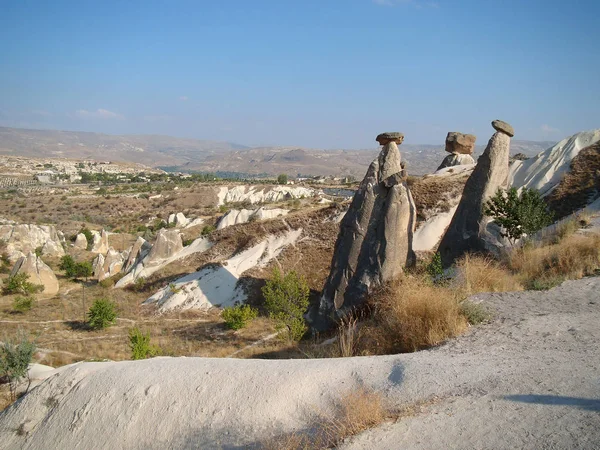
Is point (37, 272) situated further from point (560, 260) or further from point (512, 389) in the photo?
point (512, 389)

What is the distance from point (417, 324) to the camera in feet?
18.6

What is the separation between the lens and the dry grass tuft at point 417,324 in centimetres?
549

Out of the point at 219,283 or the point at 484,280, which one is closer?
the point at 484,280

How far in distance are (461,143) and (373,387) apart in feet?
56.4

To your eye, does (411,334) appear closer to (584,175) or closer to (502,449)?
(502,449)

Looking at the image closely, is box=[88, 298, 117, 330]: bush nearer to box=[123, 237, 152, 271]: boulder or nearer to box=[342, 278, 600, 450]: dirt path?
box=[123, 237, 152, 271]: boulder

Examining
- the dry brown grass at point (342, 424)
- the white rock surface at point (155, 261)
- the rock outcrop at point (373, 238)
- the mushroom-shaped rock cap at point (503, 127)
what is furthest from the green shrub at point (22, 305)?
the mushroom-shaped rock cap at point (503, 127)

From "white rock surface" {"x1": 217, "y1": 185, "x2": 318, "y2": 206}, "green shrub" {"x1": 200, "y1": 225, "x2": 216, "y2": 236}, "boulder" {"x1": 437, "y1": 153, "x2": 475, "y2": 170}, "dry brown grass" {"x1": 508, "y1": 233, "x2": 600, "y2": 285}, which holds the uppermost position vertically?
"boulder" {"x1": 437, "y1": 153, "x2": 475, "y2": 170}

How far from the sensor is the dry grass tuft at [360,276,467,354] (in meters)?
5.49

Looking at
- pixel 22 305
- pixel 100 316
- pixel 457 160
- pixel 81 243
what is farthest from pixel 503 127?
pixel 81 243

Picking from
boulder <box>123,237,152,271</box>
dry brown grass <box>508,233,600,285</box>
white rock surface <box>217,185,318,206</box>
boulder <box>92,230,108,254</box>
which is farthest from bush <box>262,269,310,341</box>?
white rock surface <box>217,185,318,206</box>

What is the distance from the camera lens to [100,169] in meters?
103

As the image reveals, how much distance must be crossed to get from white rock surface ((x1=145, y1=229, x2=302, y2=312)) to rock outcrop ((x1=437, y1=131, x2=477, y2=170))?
24.2 ft

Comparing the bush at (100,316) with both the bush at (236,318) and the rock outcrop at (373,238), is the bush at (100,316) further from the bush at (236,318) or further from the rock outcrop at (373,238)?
the rock outcrop at (373,238)
